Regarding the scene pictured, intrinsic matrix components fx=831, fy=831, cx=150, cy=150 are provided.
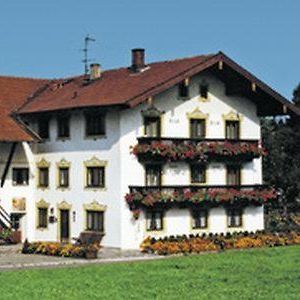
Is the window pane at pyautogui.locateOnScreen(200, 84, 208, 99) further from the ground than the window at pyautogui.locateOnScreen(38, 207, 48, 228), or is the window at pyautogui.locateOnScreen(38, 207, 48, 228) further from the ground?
the window pane at pyautogui.locateOnScreen(200, 84, 208, 99)

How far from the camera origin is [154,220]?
40.3 m

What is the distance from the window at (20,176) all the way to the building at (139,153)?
57mm

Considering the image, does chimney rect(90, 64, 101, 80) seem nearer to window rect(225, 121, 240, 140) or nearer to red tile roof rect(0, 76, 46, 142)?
red tile roof rect(0, 76, 46, 142)

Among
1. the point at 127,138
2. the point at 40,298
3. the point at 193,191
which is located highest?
the point at 127,138

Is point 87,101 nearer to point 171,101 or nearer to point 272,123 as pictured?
point 171,101

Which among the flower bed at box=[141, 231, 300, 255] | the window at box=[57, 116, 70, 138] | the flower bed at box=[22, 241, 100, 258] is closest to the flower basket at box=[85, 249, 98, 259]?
the flower bed at box=[22, 241, 100, 258]

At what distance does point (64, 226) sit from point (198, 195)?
733 cm

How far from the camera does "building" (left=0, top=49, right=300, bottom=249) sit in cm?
3959

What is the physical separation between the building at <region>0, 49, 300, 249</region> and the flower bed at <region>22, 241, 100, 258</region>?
3.89 meters

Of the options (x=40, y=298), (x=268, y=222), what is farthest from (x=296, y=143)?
(x=40, y=298)

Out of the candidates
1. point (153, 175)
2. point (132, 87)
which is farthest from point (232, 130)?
point (132, 87)

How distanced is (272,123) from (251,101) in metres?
13.7

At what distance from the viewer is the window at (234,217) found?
43.3m

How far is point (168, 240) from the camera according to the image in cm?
3916
